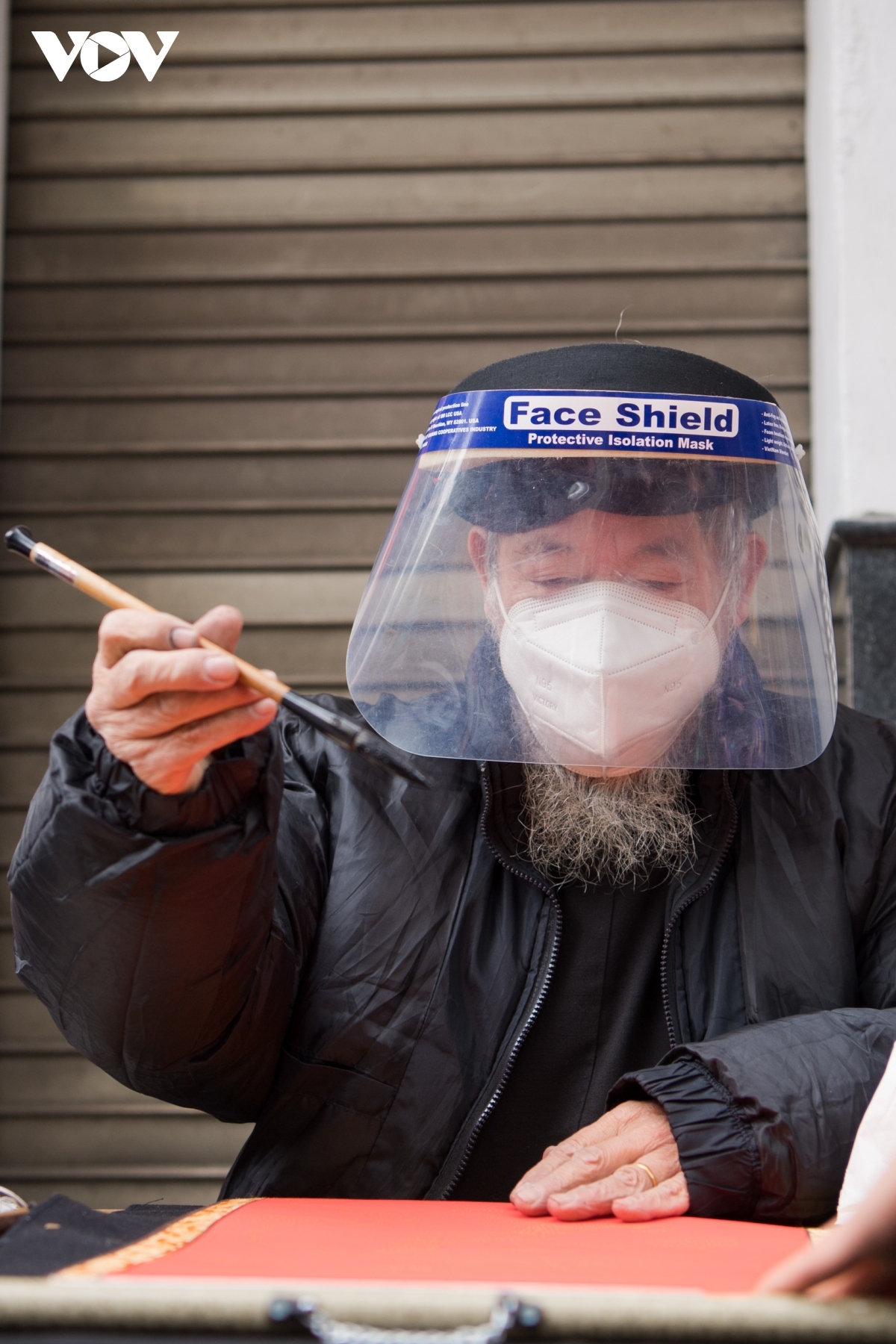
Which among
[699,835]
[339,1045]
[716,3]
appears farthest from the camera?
[716,3]

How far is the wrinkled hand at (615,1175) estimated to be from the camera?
Answer: 3.84ft

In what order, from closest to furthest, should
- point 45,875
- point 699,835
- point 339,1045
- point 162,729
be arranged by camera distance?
point 162,729, point 45,875, point 339,1045, point 699,835

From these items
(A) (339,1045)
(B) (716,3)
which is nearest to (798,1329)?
(A) (339,1045)

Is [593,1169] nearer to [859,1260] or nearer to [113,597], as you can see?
[859,1260]

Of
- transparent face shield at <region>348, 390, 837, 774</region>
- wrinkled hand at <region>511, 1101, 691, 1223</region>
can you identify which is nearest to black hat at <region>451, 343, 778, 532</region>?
transparent face shield at <region>348, 390, 837, 774</region>

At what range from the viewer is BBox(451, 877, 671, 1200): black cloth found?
158 centimetres

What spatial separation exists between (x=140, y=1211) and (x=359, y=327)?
246cm

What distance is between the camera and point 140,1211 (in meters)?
1.14

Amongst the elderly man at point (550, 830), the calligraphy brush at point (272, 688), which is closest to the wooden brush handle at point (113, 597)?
the calligraphy brush at point (272, 688)

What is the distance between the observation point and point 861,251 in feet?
9.23

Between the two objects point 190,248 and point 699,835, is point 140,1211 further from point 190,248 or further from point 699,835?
point 190,248

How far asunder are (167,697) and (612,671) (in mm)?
633

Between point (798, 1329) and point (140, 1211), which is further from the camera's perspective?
point (140, 1211)

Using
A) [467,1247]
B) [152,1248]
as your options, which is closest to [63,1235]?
[152,1248]
